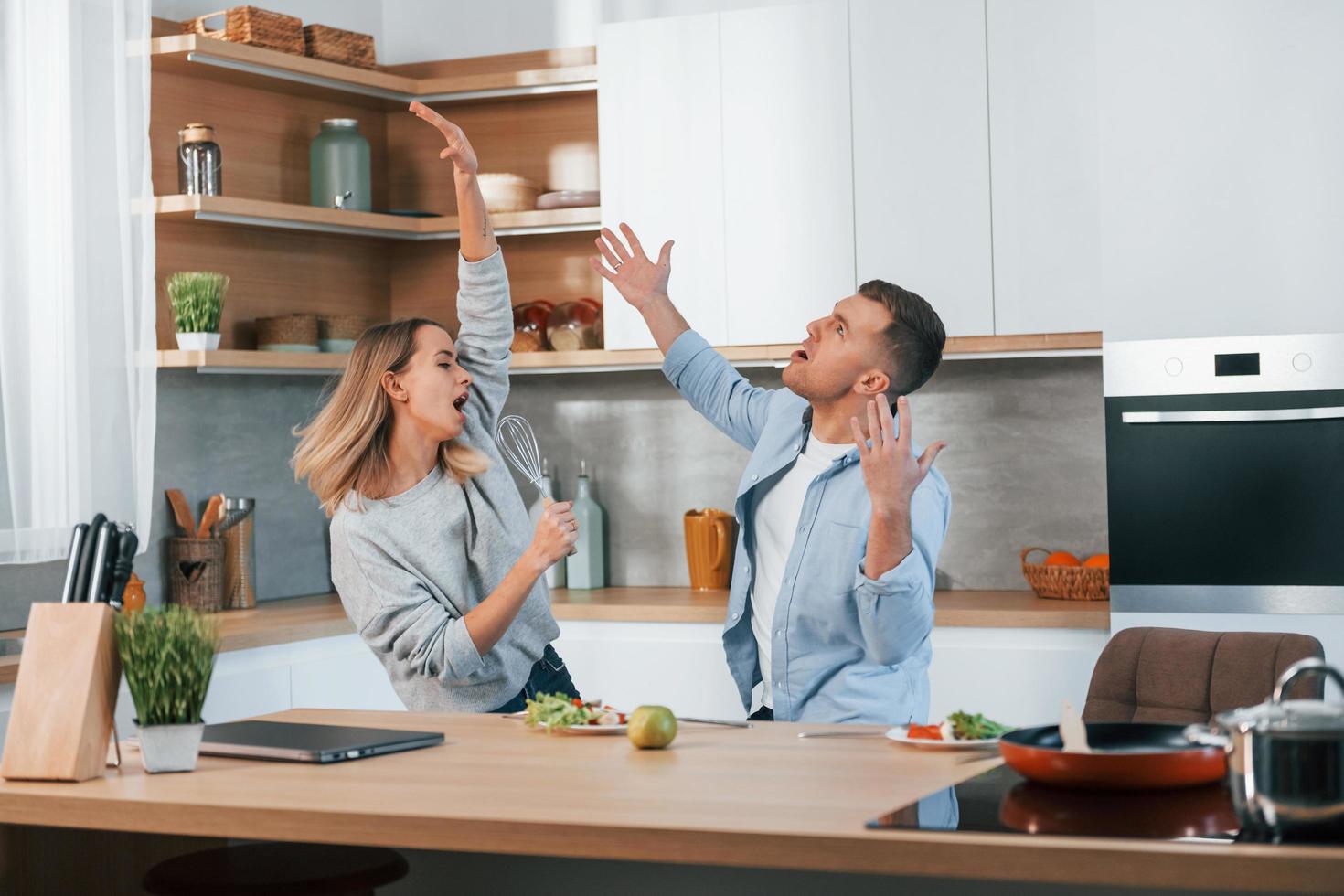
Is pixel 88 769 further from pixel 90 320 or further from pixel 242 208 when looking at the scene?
pixel 242 208

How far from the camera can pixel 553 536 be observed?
7.08ft

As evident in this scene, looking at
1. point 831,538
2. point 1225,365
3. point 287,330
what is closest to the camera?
point 831,538

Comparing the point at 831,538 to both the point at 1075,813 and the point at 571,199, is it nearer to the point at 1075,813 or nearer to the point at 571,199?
the point at 1075,813

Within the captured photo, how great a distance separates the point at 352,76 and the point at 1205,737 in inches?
127

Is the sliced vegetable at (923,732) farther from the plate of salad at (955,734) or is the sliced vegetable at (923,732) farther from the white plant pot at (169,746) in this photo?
the white plant pot at (169,746)

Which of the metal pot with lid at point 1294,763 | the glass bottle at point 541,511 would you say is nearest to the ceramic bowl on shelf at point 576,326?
the glass bottle at point 541,511

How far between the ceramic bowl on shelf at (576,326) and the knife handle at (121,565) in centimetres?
246

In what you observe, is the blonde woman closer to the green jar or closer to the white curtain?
the white curtain

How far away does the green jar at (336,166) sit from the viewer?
167 inches

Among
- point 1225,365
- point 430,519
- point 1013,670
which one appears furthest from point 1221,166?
point 430,519

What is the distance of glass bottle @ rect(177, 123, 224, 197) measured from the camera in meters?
3.84

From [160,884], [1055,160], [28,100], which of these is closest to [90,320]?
[28,100]

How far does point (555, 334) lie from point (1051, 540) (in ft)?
4.69

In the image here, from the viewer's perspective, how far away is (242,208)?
3.84m
